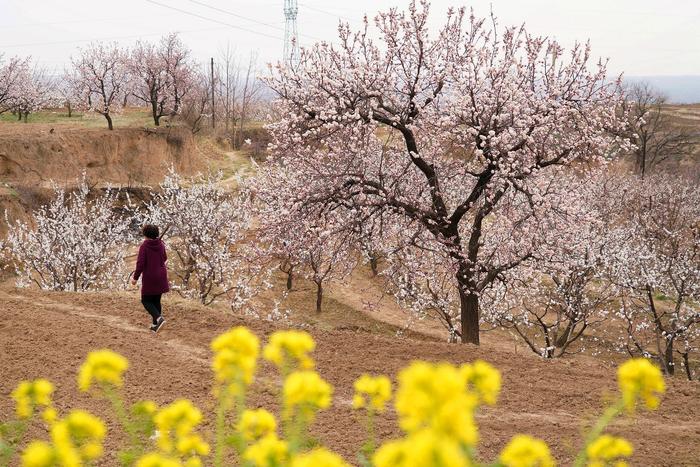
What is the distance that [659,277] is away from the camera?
730 inches

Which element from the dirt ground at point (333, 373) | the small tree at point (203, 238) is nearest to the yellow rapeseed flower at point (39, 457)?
the dirt ground at point (333, 373)

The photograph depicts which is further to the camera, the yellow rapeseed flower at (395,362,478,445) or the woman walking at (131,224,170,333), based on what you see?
the woman walking at (131,224,170,333)

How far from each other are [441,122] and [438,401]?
9.69 m

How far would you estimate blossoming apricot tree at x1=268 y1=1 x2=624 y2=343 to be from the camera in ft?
34.0

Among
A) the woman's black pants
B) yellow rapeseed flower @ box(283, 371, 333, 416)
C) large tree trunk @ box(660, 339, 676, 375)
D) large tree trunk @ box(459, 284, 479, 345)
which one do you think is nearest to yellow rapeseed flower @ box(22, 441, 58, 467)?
yellow rapeseed flower @ box(283, 371, 333, 416)

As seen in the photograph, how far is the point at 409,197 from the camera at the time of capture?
36.6 ft

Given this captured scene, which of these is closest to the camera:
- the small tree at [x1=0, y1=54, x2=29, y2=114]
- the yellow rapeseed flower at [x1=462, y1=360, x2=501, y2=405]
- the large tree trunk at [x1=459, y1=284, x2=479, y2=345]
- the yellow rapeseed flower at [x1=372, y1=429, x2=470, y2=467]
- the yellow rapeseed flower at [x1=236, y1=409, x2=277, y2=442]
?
the yellow rapeseed flower at [x1=372, y1=429, x2=470, y2=467]

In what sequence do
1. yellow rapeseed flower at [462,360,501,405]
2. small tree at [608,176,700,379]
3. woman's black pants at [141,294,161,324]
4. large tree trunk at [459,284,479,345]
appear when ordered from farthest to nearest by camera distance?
small tree at [608,176,700,379]
large tree trunk at [459,284,479,345]
woman's black pants at [141,294,161,324]
yellow rapeseed flower at [462,360,501,405]

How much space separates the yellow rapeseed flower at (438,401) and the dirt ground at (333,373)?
4.97m

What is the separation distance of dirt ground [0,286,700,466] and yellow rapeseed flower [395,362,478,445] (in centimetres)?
497

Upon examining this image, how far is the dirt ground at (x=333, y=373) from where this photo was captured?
6.26 metres

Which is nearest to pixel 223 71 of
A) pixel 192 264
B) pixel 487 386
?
pixel 192 264

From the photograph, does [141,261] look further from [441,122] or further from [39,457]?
[39,457]

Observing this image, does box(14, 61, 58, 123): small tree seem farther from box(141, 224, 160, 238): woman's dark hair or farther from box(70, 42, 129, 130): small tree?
box(141, 224, 160, 238): woman's dark hair
